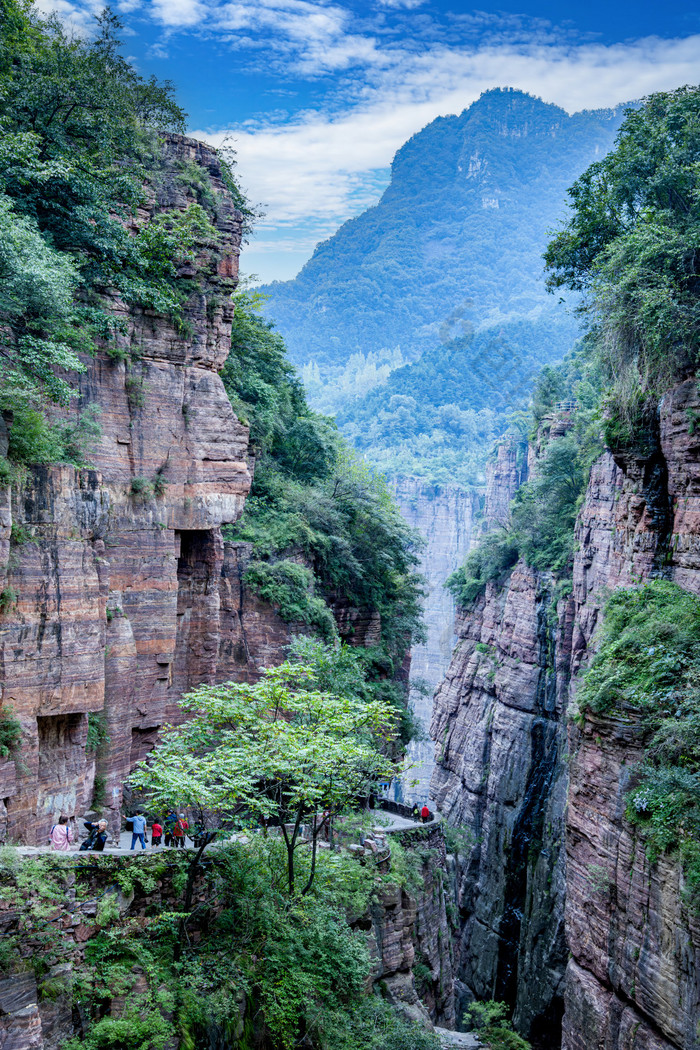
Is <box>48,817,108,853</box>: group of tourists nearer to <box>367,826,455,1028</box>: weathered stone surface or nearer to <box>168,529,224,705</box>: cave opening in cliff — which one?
<box>367,826,455,1028</box>: weathered stone surface

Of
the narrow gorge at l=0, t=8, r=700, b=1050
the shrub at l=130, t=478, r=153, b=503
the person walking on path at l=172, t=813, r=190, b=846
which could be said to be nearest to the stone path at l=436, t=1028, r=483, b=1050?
the narrow gorge at l=0, t=8, r=700, b=1050

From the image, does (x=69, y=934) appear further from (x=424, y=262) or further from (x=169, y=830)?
(x=424, y=262)

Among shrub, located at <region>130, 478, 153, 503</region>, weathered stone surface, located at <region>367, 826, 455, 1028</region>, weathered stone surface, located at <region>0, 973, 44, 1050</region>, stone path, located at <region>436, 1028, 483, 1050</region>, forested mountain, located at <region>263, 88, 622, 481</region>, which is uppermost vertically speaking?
forested mountain, located at <region>263, 88, 622, 481</region>

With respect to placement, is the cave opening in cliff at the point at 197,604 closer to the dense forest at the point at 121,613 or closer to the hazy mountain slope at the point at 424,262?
the dense forest at the point at 121,613

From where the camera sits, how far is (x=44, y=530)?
1481 cm

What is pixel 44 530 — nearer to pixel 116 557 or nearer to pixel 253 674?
pixel 116 557

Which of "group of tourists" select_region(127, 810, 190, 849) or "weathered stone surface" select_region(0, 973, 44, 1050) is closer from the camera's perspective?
"weathered stone surface" select_region(0, 973, 44, 1050)

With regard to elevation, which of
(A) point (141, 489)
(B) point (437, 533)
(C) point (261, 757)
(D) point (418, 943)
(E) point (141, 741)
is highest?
(B) point (437, 533)

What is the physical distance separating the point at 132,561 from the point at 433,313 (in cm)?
14091

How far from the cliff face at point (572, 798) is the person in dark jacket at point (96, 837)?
360 inches

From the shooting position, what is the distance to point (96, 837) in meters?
13.4

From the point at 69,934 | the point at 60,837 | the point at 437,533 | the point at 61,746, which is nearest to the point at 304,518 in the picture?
the point at 61,746

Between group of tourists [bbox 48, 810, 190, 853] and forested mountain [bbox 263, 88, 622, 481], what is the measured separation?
63511 mm

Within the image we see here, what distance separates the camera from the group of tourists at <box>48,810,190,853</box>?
44.6ft
